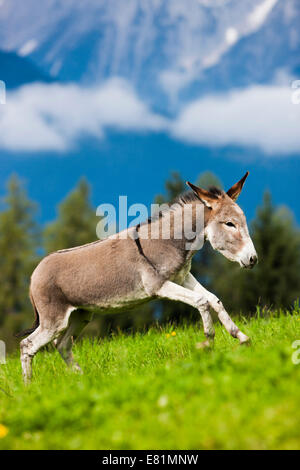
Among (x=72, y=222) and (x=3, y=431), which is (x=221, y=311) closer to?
(x=3, y=431)

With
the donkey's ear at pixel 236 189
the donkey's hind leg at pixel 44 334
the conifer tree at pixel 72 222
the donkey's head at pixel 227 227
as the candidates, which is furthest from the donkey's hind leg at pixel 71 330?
the conifer tree at pixel 72 222

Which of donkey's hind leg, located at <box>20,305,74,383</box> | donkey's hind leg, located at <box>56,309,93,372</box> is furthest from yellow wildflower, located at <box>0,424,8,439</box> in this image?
donkey's hind leg, located at <box>56,309,93,372</box>

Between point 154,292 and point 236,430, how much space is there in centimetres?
349

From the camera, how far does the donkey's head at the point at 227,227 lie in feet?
23.5

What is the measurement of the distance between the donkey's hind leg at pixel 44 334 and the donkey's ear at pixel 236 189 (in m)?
3.02

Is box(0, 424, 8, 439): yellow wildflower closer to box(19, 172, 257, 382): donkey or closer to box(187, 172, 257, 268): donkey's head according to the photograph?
box(19, 172, 257, 382): donkey

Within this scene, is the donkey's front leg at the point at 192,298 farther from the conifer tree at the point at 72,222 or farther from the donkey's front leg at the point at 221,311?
the conifer tree at the point at 72,222

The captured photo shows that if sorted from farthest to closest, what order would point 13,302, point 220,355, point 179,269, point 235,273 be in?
1. point 13,302
2. point 235,273
3. point 179,269
4. point 220,355

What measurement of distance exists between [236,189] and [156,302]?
19773 millimetres

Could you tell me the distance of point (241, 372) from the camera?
471 centimetres

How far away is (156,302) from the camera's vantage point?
26906 millimetres

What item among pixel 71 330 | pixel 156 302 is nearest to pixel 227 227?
pixel 71 330

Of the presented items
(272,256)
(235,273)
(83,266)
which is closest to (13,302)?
(235,273)
